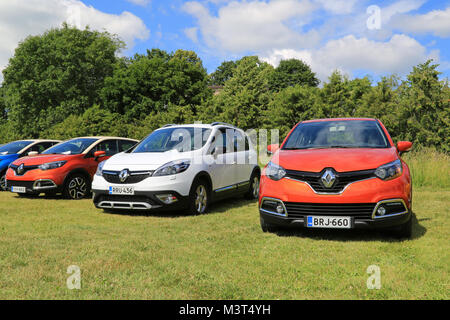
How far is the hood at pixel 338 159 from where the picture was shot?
17.6 ft

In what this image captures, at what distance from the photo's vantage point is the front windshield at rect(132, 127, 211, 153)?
824 centimetres

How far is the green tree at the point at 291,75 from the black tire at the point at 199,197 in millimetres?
52979

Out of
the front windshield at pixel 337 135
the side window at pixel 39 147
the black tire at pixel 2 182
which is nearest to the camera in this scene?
the front windshield at pixel 337 135

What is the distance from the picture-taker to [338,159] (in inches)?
216

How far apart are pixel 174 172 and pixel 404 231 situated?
12.7ft

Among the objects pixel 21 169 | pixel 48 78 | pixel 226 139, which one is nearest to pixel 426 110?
pixel 226 139

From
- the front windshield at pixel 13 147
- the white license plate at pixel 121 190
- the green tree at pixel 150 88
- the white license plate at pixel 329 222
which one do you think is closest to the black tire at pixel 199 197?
the white license plate at pixel 121 190

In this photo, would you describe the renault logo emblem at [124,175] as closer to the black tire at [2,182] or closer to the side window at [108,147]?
the side window at [108,147]

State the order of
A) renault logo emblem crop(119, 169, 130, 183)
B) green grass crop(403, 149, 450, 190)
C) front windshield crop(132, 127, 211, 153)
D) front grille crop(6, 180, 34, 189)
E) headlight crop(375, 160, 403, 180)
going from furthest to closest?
1. green grass crop(403, 149, 450, 190)
2. front grille crop(6, 180, 34, 189)
3. front windshield crop(132, 127, 211, 153)
4. renault logo emblem crop(119, 169, 130, 183)
5. headlight crop(375, 160, 403, 180)

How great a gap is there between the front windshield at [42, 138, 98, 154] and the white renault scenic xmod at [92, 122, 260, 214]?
8.39 feet

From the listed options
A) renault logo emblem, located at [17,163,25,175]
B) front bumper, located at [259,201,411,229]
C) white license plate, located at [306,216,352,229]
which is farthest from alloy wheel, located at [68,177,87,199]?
white license plate, located at [306,216,352,229]

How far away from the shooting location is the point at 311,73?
202ft

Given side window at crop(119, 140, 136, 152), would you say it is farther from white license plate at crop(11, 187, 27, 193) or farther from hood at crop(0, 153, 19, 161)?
hood at crop(0, 153, 19, 161)
